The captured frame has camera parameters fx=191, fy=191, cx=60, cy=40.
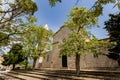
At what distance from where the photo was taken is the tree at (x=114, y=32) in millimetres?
16953

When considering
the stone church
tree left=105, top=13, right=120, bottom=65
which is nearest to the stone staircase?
the stone church

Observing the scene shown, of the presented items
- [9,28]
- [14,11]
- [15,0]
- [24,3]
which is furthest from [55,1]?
[9,28]

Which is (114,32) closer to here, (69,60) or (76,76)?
(76,76)

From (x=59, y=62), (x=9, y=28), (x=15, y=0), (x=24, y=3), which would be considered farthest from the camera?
(x=59, y=62)

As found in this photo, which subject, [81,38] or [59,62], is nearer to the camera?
[81,38]

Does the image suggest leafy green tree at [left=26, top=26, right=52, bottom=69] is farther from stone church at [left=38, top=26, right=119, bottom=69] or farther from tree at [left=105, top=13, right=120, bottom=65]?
tree at [left=105, top=13, right=120, bottom=65]

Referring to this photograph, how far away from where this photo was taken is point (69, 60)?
27.5 m

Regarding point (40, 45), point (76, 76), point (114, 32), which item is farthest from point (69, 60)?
point (76, 76)

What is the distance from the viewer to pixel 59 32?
31062 millimetres

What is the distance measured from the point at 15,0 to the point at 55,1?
5868mm

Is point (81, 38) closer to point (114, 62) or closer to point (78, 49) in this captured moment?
point (78, 49)

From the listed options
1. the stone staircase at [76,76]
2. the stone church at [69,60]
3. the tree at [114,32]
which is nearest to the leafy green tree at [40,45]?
the stone church at [69,60]

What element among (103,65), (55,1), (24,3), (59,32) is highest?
(59,32)

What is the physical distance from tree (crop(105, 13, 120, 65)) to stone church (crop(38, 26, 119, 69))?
8.16 feet
